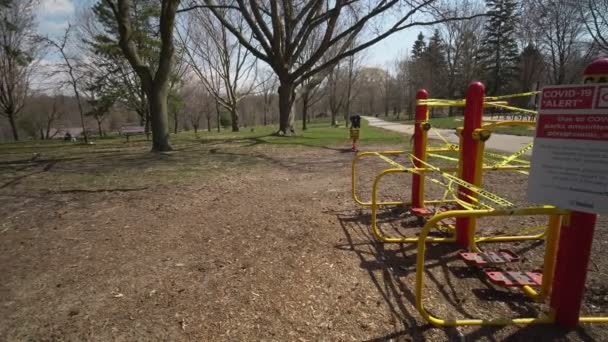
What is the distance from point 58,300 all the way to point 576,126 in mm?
4269

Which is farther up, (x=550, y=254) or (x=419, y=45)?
(x=419, y=45)

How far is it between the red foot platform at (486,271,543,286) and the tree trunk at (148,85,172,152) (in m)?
10.2

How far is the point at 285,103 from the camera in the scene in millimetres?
17328

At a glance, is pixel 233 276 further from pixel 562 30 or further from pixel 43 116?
pixel 43 116

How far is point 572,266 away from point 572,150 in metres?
0.90

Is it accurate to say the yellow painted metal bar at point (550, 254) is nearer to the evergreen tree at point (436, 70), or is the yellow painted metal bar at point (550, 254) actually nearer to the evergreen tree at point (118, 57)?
the evergreen tree at point (118, 57)

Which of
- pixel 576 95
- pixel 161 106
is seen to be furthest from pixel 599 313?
pixel 161 106

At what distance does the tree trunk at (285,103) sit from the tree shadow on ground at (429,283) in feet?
43.7

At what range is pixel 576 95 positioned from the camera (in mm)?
2049

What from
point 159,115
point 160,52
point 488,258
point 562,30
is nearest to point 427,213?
point 488,258

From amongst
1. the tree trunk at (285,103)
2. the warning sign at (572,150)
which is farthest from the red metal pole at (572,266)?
the tree trunk at (285,103)

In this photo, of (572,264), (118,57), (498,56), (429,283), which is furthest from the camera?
(498,56)

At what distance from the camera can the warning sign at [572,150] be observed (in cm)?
195

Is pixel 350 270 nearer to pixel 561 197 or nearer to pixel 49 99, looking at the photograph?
pixel 561 197
